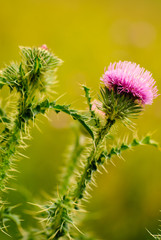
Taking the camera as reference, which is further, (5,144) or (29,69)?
(29,69)

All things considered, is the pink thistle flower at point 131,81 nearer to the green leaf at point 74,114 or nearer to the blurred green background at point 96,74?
the green leaf at point 74,114

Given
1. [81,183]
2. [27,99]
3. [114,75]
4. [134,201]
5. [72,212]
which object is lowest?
[134,201]

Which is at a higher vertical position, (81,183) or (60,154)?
(81,183)

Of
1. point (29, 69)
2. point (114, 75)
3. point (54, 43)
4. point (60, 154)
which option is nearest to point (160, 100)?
point (60, 154)

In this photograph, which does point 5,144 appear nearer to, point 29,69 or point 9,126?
point 9,126

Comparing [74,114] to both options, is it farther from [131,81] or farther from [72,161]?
[72,161]

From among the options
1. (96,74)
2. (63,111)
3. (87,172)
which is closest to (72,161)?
(87,172)

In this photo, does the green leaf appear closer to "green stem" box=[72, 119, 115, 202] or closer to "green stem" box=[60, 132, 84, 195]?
"green stem" box=[72, 119, 115, 202]
